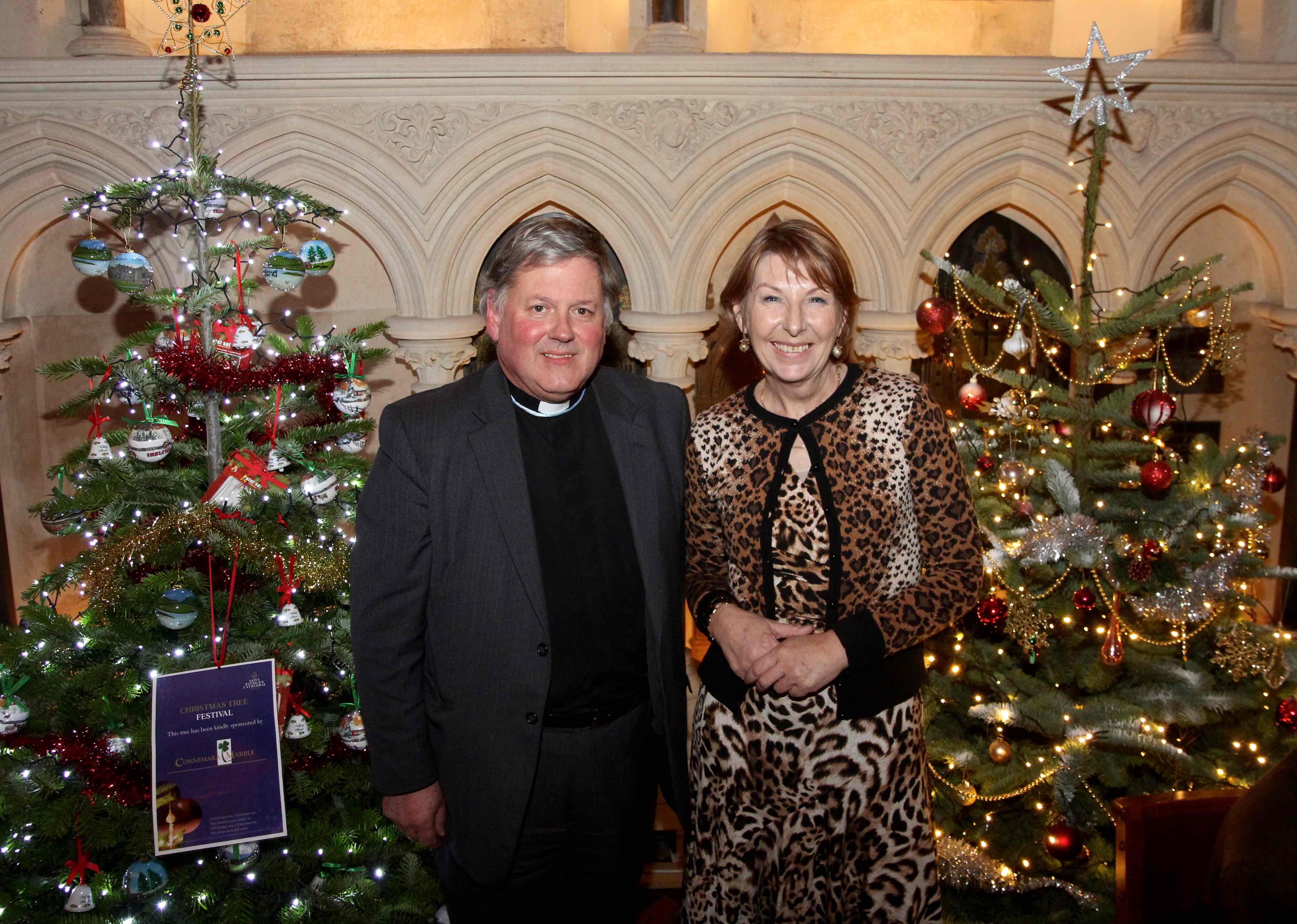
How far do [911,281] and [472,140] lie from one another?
1.79m

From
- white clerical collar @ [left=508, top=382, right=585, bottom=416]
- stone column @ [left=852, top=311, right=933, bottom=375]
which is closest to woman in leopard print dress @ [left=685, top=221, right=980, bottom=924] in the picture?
white clerical collar @ [left=508, top=382, right=585, bottom=416]

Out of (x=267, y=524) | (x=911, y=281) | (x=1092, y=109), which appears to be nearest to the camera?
(x=267, y=524)

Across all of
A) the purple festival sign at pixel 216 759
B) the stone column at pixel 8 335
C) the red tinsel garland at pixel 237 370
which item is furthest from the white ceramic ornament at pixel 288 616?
the stone column at pixel 8 335

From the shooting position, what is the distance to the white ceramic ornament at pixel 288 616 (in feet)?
7.92

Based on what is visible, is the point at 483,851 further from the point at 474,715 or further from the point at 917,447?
the point at 917,447

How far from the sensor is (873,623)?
1492 millimetres

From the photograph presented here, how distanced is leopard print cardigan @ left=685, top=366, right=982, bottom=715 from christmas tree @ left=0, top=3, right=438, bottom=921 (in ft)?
4.15

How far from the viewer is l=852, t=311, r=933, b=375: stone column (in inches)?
151

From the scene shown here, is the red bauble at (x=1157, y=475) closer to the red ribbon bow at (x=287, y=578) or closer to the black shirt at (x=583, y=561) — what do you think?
the black shirt at (x=583, y=561)

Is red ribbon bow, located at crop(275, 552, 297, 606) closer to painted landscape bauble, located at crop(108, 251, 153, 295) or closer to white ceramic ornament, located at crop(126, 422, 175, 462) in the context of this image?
white ceramic ornament, located at crop(126, 422, 175, 462)

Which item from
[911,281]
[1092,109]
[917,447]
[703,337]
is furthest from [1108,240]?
[917,447]

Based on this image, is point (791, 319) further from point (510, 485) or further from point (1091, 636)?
point (1091, 636)

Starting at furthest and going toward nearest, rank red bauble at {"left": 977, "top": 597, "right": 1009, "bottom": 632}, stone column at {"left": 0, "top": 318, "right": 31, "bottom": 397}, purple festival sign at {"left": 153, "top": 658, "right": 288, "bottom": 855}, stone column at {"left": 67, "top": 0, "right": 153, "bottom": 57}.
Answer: stone column at {"left": 0, "top": 318, "right": 31, "bottom": 397}
stone column at {"left": 67, "top": 0, "right": 153, "bottom": 57}
red bauble at {"left": 977, "top": 597, "right": 1009, "bottom": 632}
purple festival sign at {"left": 153, "top": 658, "right": 288, "bottom": 855}

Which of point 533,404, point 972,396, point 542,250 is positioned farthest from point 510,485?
point 972,396
